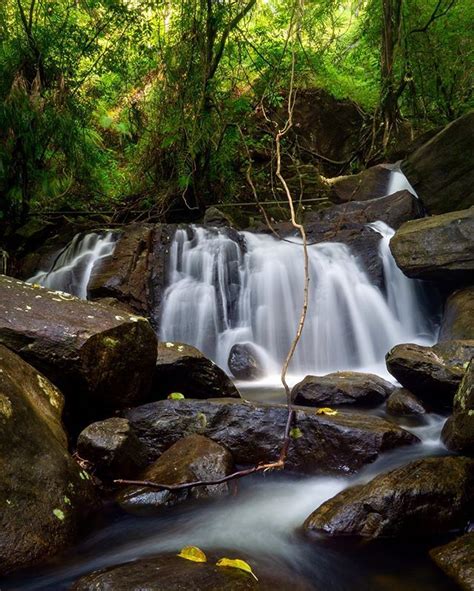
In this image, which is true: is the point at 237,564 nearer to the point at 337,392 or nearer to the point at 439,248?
the point at 337,392

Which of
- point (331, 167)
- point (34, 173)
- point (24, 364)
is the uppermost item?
point (331, 167)

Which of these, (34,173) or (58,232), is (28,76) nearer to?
(34,173)

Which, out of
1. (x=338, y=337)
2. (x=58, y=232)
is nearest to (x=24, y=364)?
(x=338, y=337)

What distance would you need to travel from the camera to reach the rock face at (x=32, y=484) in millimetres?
2271

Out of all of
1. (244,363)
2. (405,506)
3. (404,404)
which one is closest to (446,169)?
(244,363)

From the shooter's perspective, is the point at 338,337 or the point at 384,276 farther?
the point at 384,276

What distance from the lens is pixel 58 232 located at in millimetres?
9883

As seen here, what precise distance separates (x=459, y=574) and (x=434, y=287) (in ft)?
19.8

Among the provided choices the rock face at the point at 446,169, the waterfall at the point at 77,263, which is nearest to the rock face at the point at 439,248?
the rock face at the point at 446,169

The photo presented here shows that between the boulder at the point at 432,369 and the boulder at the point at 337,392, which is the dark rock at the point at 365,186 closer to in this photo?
the boulder at the point at 432,369

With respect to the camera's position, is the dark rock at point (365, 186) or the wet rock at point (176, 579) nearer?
the wet rock at point (176, 579)

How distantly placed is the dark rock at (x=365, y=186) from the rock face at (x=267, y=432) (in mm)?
7357

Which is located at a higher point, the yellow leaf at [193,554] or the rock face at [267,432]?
the rock face at [267,432]

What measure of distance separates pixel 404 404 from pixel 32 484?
3411 mm
